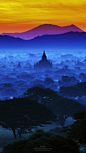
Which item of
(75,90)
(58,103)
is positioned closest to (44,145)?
(58,103)

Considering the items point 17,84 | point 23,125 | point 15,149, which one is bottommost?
point 17,84

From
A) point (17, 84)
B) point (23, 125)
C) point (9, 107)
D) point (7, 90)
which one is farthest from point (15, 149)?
point (17, 84)

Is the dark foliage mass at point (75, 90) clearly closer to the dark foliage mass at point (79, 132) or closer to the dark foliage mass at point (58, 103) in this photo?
the dark foliage mass at point (58, 103)

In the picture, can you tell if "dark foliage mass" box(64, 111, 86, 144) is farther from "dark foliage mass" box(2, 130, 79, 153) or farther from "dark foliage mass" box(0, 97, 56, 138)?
"dark foliage mass" box(0, 97, 56, 138)

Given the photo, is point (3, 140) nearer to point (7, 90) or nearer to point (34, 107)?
point (34, 107)

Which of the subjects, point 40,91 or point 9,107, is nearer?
point 9,107

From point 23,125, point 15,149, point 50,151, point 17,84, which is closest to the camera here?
point 50,151

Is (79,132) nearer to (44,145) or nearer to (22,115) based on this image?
(44,145)
